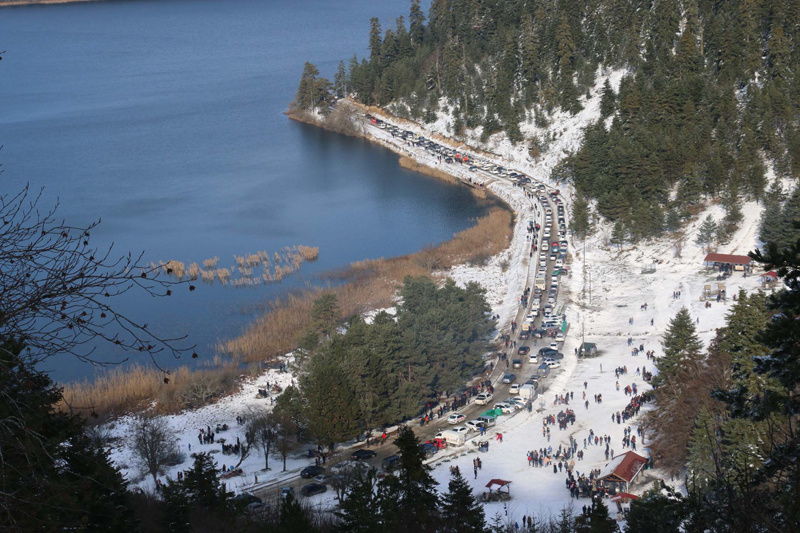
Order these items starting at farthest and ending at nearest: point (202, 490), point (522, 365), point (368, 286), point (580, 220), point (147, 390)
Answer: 1. point (580, 220)
2. point (368, 286)
3. point (522, 365)
4. point (147, 390)
5. point (202, 490)

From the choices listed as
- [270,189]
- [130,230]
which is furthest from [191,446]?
[270,189]

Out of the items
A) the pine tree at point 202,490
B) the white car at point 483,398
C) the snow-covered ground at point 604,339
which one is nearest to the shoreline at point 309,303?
the snow-covered ground at point 604,339

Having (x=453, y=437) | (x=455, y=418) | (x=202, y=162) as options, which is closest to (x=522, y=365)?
(x=455, y=418)

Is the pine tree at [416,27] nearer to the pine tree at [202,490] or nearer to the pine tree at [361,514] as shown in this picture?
the pine tree at [202,490]

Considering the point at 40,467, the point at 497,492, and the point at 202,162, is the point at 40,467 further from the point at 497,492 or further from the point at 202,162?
the point at 202,162

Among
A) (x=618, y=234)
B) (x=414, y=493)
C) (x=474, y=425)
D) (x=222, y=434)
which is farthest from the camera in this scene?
(x=618, y=234)

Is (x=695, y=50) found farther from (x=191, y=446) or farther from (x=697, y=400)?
(x=191, y=446)
